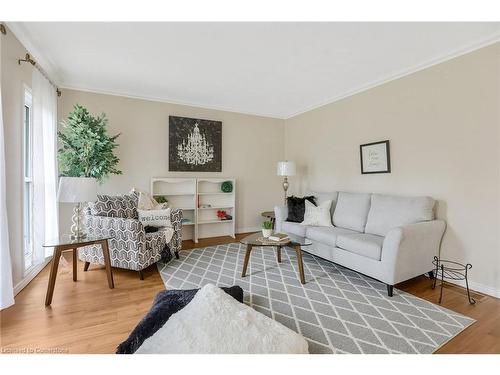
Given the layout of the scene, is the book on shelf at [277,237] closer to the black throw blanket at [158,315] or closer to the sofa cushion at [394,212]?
the black throw blanket at [158,315]

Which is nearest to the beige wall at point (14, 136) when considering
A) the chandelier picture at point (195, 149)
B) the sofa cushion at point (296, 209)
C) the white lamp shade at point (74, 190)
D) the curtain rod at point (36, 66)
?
the curtain rod at point (36, 66)

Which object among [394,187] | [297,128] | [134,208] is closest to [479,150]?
[394,187]

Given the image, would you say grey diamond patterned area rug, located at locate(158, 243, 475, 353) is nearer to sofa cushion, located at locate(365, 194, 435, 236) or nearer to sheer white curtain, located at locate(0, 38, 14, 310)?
sofa cushion, located at locate(365, 194, 435, 236)

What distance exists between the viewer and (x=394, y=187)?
3197mm

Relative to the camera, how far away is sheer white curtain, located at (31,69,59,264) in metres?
2.63

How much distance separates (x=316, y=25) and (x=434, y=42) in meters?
1.29

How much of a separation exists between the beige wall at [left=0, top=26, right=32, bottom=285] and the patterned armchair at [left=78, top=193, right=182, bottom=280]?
0.59m

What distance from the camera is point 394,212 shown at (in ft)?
9.27

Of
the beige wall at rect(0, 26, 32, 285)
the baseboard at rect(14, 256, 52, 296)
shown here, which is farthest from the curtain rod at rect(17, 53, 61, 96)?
the baseboard at rect(14, 256, 52, 296)

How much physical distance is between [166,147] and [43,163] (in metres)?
1.73

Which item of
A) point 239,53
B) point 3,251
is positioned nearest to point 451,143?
point 239,53

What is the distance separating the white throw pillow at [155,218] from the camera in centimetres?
313

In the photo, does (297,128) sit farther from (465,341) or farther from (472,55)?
(465,341)

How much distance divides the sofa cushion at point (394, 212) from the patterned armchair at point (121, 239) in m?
2.61
